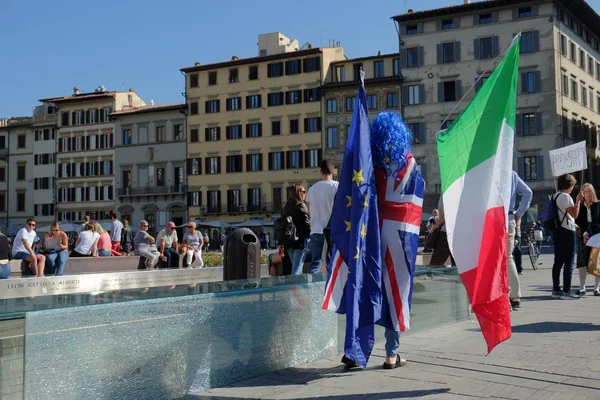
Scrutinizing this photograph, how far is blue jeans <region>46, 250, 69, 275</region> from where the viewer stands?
1619cm

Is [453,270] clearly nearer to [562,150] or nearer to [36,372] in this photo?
[36,372]

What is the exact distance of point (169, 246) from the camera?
19.2 m

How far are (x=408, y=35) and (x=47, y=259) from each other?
46.2m

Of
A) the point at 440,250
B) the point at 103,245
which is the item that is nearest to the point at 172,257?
the point at 103,245

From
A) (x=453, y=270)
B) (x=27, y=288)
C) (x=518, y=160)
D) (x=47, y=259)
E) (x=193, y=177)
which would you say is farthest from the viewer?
(x=193, y=177)

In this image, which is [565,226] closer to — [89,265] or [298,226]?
[298,226]

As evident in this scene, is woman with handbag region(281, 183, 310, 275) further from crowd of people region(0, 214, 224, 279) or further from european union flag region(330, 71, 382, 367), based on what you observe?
crowd of people region(0, 214, 224, 279)

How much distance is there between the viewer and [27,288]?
11.8 metres

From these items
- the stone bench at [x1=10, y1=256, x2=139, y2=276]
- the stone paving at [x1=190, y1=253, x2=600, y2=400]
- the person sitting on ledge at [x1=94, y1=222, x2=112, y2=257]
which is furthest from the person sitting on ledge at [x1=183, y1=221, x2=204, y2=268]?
the stone paving at [x1=190, y1=253, x2=600, y2=400]

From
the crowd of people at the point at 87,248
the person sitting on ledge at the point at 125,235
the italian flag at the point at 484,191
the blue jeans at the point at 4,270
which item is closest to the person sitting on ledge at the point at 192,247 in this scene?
the crowd of people at the point at 87,248

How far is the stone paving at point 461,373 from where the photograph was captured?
15.8 ft

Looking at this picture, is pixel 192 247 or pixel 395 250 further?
pixel 192 247

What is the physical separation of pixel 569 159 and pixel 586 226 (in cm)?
528

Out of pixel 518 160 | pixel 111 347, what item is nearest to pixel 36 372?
pixel 111 347
